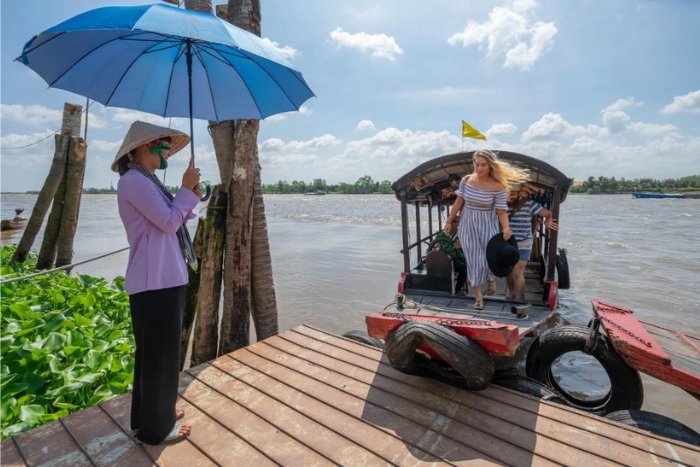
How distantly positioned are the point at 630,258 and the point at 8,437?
1767cm

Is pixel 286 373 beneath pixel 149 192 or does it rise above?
beneath

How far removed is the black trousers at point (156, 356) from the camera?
7.58 feet

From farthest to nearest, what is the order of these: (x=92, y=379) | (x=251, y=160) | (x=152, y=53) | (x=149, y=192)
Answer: (x=251, y=160)
(x=92, y=379)
(x=152, y=53)
(x=149, y=192)

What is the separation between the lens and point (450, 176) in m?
5.74

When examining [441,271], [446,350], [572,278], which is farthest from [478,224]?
[572,278]

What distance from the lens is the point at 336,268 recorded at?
13.0 metres

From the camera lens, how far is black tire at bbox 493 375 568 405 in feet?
10.8

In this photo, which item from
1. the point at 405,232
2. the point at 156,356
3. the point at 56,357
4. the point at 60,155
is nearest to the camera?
the point at 156,356

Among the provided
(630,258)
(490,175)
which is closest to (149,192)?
(490,175)

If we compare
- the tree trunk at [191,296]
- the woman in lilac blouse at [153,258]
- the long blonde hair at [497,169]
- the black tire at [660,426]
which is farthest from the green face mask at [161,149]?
the black tire at [660,426]

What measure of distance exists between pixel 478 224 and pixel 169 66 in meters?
3.39

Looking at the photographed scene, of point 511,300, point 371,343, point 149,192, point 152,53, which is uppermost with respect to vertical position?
point 152,53

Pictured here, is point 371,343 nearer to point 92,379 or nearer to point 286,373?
point 286,373

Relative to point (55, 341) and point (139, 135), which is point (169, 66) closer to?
point (139, 135)
